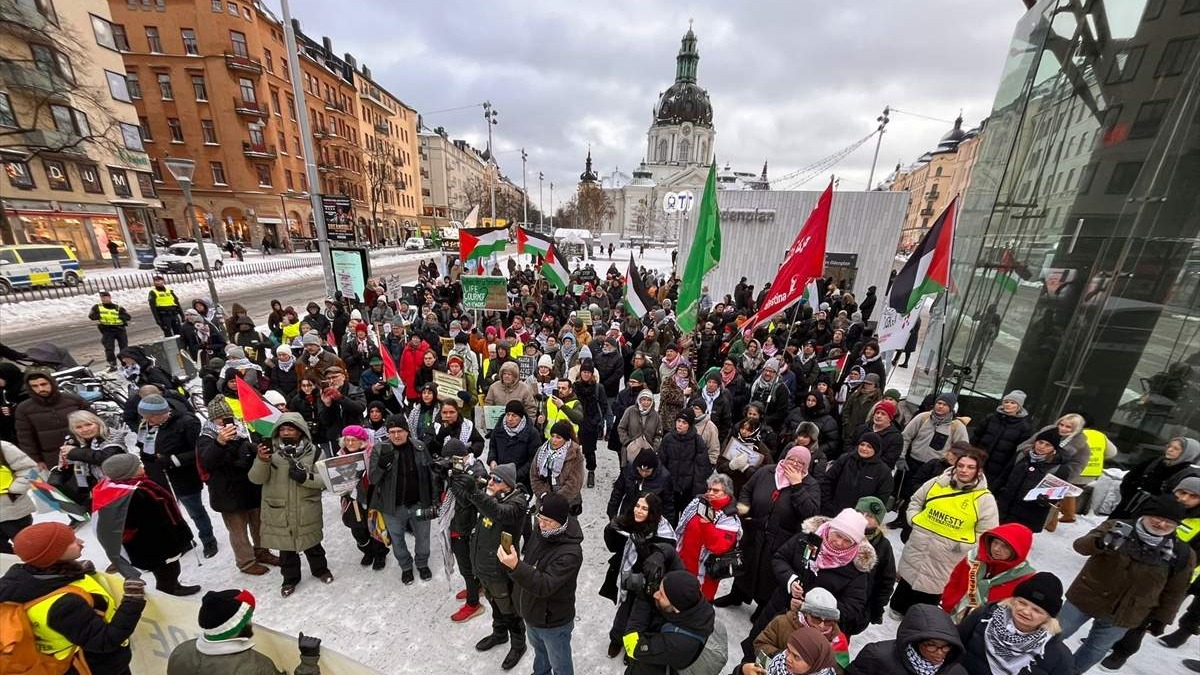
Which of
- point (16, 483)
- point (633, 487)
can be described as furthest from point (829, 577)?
point (16, 483)

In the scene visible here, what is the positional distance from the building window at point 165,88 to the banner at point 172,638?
2057 inches

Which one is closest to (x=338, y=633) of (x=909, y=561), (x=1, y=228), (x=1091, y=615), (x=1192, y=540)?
(x=909, y=561)

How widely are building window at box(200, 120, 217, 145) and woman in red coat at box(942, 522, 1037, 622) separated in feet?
175

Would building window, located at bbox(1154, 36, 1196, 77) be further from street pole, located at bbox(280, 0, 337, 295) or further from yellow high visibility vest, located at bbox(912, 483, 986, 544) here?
street pole, located at bbox(280, 0, 337, 295)

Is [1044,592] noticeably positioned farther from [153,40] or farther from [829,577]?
[153,40]

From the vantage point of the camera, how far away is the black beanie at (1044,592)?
2.32 metres

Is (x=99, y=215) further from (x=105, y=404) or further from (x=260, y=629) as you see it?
(x=260, y=629)

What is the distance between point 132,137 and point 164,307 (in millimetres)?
32443

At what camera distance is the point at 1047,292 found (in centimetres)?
736

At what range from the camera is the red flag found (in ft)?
22.6

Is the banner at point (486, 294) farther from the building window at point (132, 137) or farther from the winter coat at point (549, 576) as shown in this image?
the building window at point (132, 137)

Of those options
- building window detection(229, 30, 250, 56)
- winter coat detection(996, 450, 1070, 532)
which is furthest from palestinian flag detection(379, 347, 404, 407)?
building window detection(229, 30, 250, 56)

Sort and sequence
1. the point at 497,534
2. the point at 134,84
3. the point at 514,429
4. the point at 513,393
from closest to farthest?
the point at 497,534 → the point at 514,429 → the point at 513,393 → the point at 134,84

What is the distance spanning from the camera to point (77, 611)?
7.94 feet
